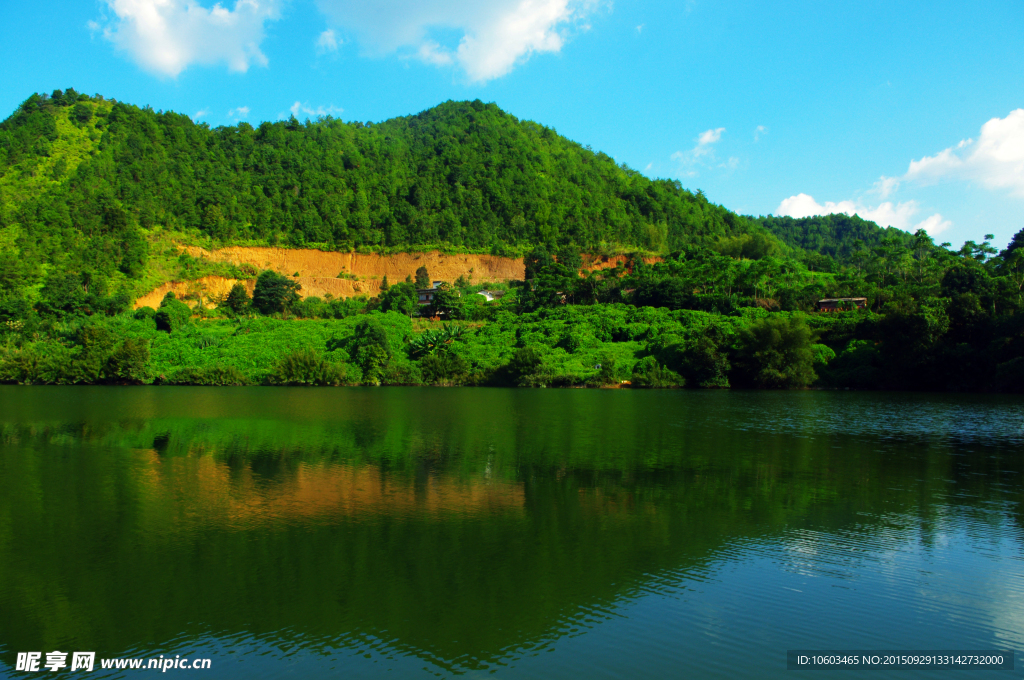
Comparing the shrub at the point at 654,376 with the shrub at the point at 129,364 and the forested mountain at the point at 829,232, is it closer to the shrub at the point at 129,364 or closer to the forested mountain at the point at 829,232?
the shrub at the point at 129,364

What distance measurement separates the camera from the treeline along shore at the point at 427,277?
51750 millimetres

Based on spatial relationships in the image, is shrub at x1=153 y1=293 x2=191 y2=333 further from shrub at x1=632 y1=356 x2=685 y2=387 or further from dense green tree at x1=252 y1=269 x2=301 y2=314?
shrub at x1=632 y1=356 x2=685 y2=387

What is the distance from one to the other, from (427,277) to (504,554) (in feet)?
278

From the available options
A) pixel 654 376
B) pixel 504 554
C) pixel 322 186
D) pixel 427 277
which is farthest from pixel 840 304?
pixel 322 186

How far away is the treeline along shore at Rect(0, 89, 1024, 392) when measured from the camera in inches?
2037

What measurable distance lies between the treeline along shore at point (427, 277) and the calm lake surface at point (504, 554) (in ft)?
112

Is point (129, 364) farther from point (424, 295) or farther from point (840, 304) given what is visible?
point (840, 304)

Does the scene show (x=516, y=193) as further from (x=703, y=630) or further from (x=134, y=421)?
(x=703, y=630)

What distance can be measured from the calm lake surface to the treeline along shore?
112ft

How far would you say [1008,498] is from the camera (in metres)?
12.9

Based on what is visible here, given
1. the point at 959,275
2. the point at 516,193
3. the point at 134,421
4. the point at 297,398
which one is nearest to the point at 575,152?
the point at 516,193

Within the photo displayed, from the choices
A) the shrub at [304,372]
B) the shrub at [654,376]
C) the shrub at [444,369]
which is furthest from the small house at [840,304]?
the shrub at [304,372]

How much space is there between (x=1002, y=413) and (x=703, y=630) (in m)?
31.2

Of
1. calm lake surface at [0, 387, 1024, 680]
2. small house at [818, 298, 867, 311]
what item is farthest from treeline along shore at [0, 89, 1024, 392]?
calm lake surface at [0, 387, 1024, 680]
